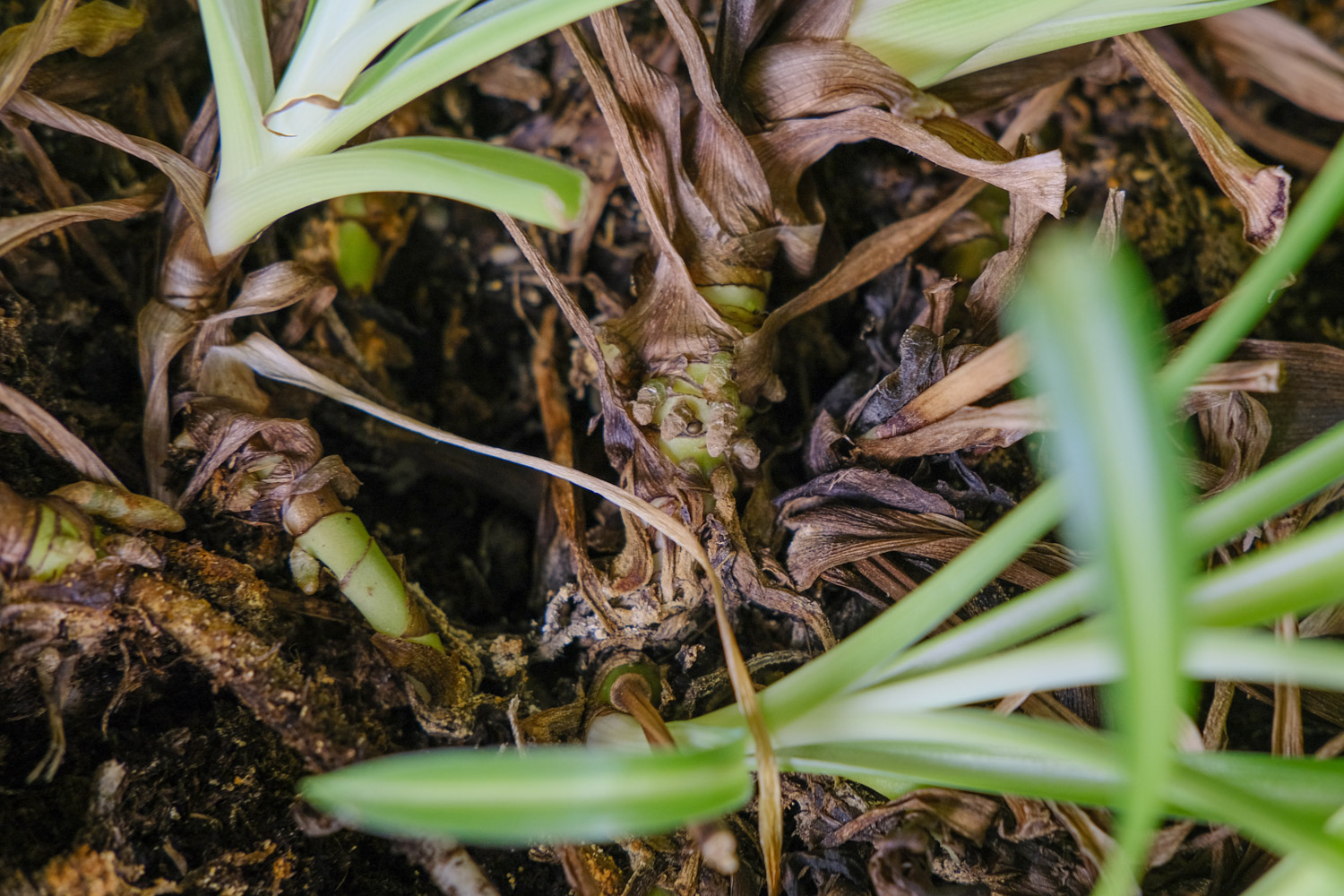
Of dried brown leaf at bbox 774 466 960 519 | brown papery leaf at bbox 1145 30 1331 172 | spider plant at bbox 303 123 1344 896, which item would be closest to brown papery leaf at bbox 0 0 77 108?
spider plant at bbox 303 123 1344 896

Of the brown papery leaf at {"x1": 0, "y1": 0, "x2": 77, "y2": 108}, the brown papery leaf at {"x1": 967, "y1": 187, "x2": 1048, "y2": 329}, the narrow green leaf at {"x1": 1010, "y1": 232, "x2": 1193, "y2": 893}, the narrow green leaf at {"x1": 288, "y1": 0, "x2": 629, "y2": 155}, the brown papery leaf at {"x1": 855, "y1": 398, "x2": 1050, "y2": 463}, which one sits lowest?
the brown papery leaf at {"x1": 855, "y1": 398, "x2": 1050, "y2": 463}

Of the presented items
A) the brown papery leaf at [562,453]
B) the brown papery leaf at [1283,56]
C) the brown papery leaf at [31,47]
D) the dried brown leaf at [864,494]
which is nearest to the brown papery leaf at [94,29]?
the brown papery leaf at [31,47]

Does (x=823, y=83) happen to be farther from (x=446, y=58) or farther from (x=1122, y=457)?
(x=1122, y=457)

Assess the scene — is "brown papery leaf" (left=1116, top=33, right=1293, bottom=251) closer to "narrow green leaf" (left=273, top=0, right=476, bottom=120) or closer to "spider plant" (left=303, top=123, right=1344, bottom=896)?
"spider plant" (left=303, top=123, right=1344, bottom=896)

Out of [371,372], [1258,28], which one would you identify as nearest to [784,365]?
[371,372]

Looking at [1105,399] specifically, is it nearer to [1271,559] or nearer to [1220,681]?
[1271,559]

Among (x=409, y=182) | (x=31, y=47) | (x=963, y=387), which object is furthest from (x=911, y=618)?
(x=31, y=47)
